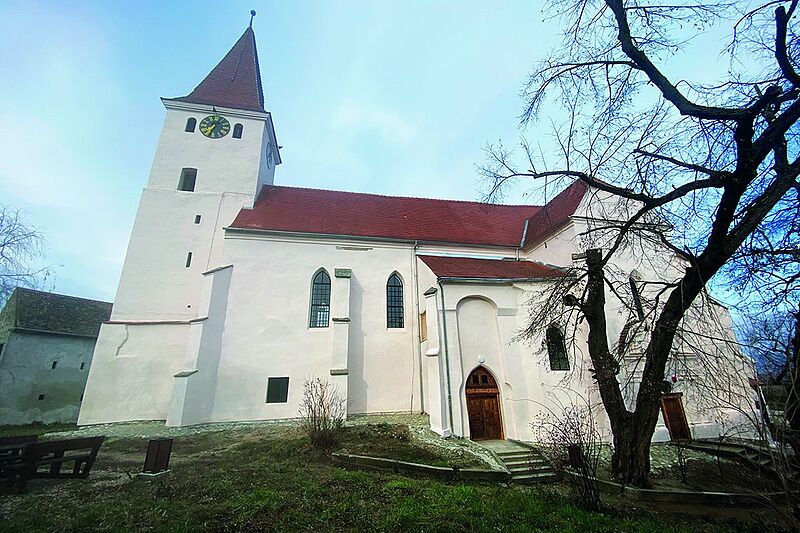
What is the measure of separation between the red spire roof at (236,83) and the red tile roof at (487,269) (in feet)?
43.5

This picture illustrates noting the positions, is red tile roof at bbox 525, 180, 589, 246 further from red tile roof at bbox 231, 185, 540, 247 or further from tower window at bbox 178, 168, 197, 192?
tower window at bbox 178, 168, 197, 192

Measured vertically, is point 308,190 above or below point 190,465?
above

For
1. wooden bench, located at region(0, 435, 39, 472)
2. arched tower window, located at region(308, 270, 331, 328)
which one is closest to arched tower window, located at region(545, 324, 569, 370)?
arched tower window, located at region(308, 270, 331, 328)

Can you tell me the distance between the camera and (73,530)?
453 cm

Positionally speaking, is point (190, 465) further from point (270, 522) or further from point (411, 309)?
point (411, 309)

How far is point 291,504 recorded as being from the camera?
219 inches

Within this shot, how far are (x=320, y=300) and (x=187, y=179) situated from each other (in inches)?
368

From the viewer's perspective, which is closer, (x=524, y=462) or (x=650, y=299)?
(x=524, y=462)

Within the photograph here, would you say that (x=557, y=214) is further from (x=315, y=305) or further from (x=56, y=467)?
(x=56, y=467)

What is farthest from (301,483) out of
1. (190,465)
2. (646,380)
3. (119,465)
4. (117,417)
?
(117,417)

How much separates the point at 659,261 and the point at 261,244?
16931 millimetres

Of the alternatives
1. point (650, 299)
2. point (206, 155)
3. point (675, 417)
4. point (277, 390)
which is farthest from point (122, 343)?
point (650, 299)

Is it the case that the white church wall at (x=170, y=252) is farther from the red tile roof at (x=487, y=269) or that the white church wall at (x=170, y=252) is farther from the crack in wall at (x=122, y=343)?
the red tile roof at (x=487, y=269)

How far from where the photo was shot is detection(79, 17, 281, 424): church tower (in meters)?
13.2
